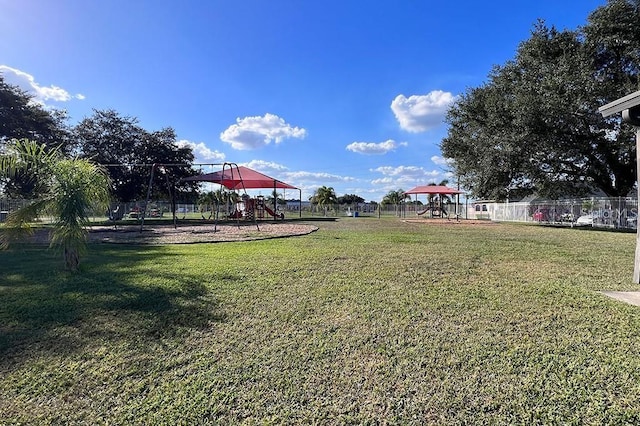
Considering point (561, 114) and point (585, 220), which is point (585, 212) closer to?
point (585, 220)

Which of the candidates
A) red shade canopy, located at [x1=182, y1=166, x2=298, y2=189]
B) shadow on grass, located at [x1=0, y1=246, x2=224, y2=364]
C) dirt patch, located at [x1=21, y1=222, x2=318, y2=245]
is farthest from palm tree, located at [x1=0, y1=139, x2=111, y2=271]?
red shade canopy, located at [x1=182, y1=166, x2=298, y2=189]

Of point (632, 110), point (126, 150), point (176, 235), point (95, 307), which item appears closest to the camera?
point (95, 307)

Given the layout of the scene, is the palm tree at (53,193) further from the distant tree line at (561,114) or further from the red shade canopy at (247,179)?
the distant tree line at (561,114)

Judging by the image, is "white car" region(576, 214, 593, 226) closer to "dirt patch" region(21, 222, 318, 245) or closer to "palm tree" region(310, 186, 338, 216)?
"dirt patch" region(21, 222, 318, 245)

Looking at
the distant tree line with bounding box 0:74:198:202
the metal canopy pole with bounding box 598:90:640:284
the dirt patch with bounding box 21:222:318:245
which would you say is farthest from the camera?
the distant tree line with bounding box 0:74:198:202

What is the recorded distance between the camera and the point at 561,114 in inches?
649

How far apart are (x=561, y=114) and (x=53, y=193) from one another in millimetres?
19145

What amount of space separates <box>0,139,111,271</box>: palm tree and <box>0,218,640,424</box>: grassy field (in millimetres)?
654

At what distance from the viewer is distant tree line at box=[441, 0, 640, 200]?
643 inches

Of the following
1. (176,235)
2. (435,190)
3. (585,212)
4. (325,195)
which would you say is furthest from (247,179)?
(325,195)

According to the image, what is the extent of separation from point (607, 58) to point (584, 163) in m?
5.15

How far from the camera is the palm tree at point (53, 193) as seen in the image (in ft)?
16.5

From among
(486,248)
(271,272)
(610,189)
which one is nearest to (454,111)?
(610,189)

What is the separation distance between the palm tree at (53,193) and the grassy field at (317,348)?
2.14ft
